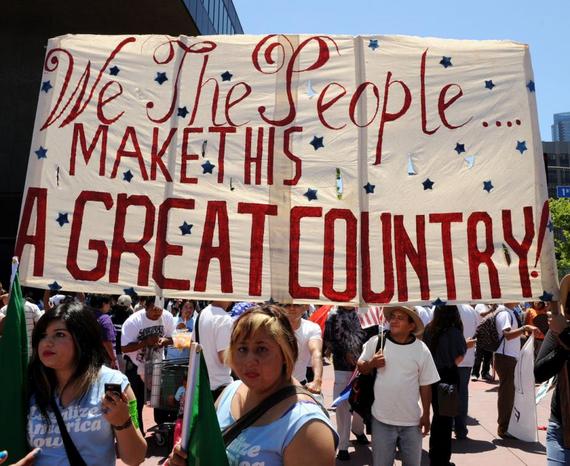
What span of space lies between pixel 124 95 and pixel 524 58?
216 cm

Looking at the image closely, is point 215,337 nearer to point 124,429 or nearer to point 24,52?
point 124,429

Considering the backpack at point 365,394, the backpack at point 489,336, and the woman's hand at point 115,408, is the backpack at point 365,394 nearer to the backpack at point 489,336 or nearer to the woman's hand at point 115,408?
the woman's hand at point 115,408

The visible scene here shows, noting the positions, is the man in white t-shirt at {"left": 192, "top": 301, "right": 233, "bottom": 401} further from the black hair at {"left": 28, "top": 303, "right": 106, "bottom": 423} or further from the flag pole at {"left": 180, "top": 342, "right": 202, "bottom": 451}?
the flag pole at {"left": 180, "top": 342, "right": 202, "bottom": 451}

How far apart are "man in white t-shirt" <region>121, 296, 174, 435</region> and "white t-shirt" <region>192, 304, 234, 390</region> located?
1615mm

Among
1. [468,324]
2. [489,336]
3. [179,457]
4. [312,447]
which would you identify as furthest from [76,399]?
[489,336]

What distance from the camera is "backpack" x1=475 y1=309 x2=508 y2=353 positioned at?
27.6 ft

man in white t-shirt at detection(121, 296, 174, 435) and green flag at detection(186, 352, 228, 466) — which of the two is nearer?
green flag at detection(186, 352, 228, 466)

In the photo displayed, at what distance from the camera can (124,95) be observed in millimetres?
3564

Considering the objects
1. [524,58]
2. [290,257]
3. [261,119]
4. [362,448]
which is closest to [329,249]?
[290,257]

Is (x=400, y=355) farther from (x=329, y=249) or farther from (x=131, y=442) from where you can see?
(x=131, y=442)

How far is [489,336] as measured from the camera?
8.49m

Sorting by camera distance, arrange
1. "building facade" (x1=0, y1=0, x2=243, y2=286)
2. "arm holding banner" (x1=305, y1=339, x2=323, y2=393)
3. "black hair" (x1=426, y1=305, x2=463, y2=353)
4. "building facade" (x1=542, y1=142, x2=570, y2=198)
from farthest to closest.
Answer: "building facade" (x1=542, y1=142, x2=570, y2=198) < "building facade" (x1=0, y1=0, x2=243, y2=286) < "black hair" (x1=426, y1=305, x2=463, y2=353) < "arm holding banner" (x1=305, y1=339, x2=323, y2=393)

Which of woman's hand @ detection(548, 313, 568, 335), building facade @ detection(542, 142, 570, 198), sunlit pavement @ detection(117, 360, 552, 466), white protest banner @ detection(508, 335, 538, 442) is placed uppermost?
building facade @ detection(542, 142, 570, 198)

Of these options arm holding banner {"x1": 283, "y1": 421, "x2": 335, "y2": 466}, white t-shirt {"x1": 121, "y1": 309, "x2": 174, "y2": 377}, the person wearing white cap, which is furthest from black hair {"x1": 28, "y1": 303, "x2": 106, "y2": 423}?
white t-shirt {"x1": 121, "y1": 309, "x2": 174, "y2": 377}
